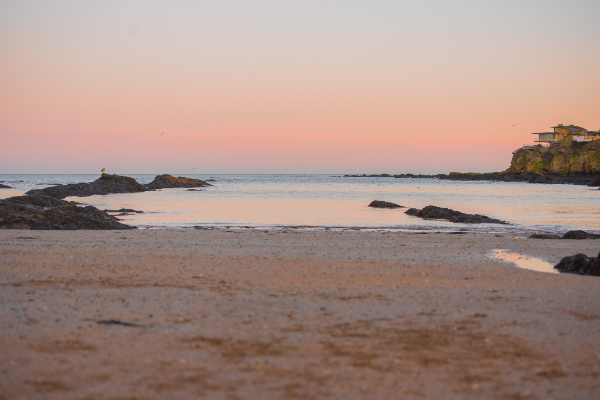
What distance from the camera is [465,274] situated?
10.5m

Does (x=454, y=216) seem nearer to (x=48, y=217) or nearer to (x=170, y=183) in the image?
(x=48, y=217)

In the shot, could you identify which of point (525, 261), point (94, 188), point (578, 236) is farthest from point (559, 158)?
point (525, 261)

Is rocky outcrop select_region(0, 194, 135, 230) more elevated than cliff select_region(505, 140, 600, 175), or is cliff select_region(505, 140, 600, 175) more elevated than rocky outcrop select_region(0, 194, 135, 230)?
cliff select_region(505, 140, 600, 175)

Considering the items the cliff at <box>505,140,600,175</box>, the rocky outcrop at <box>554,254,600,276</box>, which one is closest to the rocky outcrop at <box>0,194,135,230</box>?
the rocky outcrop at <box>554,254,600,276</box>

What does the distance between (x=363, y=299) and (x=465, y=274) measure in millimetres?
3686

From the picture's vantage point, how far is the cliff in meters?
103

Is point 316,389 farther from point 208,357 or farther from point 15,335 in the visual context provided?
point 15,335

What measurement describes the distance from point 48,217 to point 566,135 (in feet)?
396

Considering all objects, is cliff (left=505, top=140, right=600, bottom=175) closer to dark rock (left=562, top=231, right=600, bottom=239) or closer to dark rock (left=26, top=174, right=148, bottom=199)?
dark rock (left=26, top=174, right=148, bottom=199)

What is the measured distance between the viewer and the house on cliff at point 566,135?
4397 inches

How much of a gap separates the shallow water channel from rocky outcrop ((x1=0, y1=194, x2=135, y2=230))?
15.9m

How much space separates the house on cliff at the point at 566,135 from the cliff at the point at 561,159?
1601mm

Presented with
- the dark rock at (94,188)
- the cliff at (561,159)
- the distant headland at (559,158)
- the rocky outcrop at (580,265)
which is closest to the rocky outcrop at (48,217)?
the rocky outcrop at (580,265)

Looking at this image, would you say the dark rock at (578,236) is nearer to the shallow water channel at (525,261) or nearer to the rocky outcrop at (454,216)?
the shallow water channel at (525,261)
